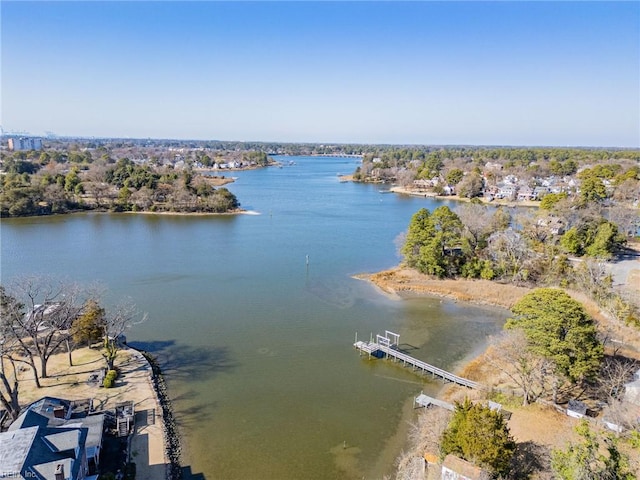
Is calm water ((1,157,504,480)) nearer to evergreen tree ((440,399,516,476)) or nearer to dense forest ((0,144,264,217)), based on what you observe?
evergreen tree ((440,399,516,476))

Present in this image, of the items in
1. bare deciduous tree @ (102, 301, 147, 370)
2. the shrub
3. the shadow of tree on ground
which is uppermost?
bare deciduous tree @ (102, 301, 147, 370)

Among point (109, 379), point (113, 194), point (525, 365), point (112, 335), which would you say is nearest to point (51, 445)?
point (109, 379)

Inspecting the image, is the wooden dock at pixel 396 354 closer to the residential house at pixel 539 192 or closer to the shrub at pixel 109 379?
the shrub at pixel 109 379

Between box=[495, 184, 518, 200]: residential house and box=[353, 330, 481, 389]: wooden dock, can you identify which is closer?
box=[353, 330, 481, 389]: wooden dock

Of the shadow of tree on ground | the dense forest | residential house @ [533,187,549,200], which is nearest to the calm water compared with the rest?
the shadow of tree on ground

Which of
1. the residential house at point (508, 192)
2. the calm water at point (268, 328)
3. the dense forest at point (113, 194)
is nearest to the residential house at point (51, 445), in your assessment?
the calm water at point (268, 328)

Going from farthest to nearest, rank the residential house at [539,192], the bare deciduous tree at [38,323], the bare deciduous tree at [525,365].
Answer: the residential house at [539,192]
the bare deciduous tree at [38,323]
the bare deciduous tree at [525,365]
